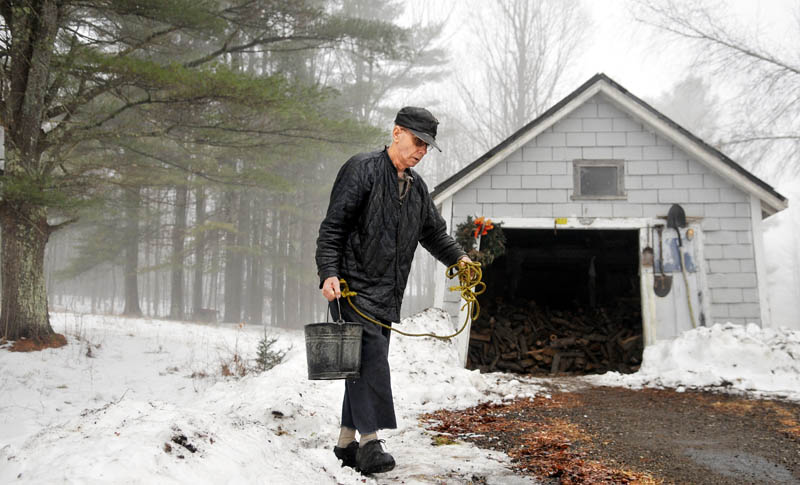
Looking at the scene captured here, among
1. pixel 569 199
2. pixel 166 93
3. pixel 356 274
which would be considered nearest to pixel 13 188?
pixel 166 93

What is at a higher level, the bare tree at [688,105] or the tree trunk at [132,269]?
Result: the bare tree at [688,105]

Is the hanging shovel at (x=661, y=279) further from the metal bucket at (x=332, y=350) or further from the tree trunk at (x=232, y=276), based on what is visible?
the tree trunk at (x=232, y=276)

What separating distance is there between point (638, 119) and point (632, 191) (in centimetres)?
132

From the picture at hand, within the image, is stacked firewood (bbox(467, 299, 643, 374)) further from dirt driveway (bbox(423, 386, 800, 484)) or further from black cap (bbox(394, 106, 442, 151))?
black cap (bbox(394, 106, 442, 151))

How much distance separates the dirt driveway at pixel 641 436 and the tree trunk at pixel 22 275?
8.14 m

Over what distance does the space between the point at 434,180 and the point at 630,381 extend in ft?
95.9

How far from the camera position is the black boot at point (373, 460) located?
126 inches

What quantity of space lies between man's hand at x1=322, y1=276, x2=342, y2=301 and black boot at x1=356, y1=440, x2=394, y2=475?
0.91 meters

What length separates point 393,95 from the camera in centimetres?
2852

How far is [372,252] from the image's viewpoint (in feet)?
11.1

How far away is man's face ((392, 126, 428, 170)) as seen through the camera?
343 centimetres

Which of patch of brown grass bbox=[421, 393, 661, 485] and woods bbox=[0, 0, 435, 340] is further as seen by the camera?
woods bbox=[0, 0, 435, 340]

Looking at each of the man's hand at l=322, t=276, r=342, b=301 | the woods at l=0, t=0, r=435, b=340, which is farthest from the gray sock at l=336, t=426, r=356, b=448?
the woods at l=0, t=0, r=435, b=340

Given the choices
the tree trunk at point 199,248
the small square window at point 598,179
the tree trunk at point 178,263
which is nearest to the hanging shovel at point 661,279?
the small square window at point 598,179
